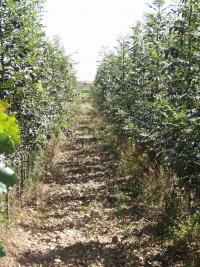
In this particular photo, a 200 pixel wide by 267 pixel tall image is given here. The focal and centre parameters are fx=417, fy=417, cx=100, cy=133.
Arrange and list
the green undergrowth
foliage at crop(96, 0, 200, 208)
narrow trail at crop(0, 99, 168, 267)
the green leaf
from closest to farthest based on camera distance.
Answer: the green leaf < foliage at crop(96, 0, 200, 208) < the green undergrowth < narrow trail at crop(0, 99, 168, 267)

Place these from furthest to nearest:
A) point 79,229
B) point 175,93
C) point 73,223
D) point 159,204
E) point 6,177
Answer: point 159,204 → point 73,223 → point 79,229 → point 175,93 → point 6,177

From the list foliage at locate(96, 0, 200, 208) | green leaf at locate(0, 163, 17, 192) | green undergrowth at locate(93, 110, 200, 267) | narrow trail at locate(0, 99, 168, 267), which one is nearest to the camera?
green leaf at locate(0, 163, 17, 192)

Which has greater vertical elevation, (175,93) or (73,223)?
(175,93)

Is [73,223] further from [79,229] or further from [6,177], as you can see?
[6,177]

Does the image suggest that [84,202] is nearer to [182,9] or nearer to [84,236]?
[84,236]

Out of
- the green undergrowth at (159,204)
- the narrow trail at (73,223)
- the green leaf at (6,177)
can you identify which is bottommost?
the narrow trail at (73,223)

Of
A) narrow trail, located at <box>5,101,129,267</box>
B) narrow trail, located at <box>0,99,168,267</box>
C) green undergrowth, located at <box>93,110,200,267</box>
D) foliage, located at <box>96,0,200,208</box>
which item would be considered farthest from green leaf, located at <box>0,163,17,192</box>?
Result: narrow trail, located at <box>5,101,129,267</box>

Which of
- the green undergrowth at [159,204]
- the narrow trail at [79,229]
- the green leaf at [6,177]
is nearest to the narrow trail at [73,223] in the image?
the narrow trail at [79,229]

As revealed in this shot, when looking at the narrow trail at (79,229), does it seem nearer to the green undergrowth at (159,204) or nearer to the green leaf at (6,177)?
the green undergrowth at (159,204)

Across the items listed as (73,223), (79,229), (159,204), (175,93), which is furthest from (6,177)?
(159,204)

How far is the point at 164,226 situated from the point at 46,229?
213 centimetres

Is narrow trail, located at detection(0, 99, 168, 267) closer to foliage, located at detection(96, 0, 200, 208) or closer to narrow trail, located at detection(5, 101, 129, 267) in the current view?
narrow trail, located at detection(5, 101, 129, 267)

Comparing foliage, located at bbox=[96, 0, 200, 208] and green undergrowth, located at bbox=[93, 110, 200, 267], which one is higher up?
foliage, located at bbox=[96, 0, 200, 208]

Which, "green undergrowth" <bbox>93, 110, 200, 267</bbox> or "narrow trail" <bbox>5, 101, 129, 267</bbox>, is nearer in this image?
"green undergrowth" <bbox>93, 110, 200, 267</bbox>
